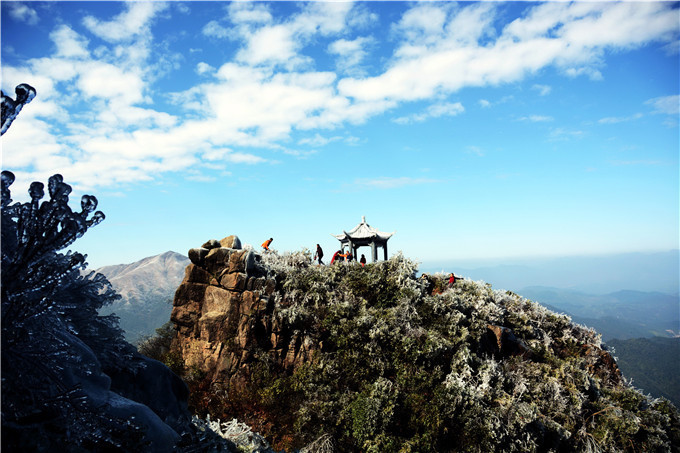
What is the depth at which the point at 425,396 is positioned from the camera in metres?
14.8

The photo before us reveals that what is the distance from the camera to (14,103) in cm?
260

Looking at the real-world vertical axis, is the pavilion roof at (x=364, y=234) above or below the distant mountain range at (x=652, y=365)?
above

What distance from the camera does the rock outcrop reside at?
1606 centimetres

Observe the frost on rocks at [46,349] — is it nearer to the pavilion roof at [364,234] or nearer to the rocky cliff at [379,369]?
the rocky cliff at [379,369]

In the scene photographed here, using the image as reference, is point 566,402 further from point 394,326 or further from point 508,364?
point 394,326

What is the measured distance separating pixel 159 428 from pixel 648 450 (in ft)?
67.3

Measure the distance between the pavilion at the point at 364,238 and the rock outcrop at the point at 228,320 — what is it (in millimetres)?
7652

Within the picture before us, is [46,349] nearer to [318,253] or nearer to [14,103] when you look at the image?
[14,103]

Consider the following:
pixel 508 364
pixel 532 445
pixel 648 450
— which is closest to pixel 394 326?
pixel 508 364

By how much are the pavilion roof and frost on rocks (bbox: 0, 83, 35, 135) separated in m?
21.6

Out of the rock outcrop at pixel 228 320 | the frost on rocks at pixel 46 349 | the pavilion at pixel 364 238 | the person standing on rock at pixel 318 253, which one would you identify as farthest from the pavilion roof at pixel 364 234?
the frost on rocks at pixel 46 349

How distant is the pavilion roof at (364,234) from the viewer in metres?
23.9

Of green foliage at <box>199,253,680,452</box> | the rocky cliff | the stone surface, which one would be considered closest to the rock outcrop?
the rocky cliff

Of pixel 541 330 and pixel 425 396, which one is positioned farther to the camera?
pixel 541 330
